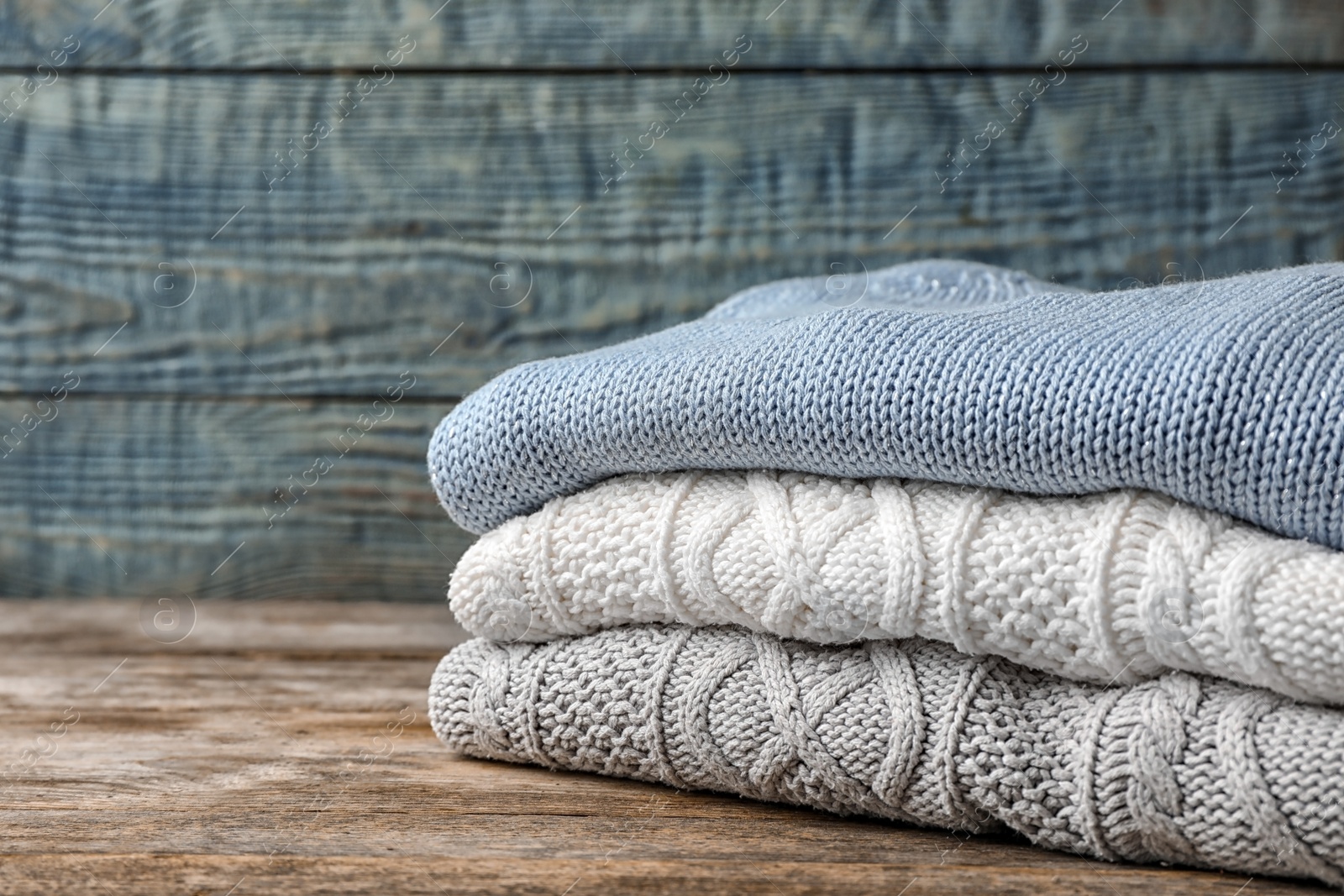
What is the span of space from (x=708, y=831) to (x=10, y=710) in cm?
45

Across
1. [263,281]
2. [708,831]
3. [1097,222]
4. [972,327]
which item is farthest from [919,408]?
[263,281]

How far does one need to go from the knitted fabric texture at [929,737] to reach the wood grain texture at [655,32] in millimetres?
512

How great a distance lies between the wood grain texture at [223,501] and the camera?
91cm

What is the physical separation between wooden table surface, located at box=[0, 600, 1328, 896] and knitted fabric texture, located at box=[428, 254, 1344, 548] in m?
0.13

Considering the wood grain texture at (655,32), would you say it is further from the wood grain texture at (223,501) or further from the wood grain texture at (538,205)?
the wood grain texture at (223,501)

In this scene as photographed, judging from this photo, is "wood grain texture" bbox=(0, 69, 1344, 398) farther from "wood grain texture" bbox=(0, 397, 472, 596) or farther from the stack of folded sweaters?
the stack of folded sweaters

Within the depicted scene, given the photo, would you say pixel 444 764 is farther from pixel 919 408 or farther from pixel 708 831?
pixel 919 408

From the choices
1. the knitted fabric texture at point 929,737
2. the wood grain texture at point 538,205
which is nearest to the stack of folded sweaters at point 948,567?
the knitted fabric texture at point 929,737

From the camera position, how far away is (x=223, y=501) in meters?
0.92

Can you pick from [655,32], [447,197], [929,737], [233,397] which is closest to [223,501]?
[233,397]

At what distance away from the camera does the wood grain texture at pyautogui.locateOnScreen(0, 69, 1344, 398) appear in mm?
828

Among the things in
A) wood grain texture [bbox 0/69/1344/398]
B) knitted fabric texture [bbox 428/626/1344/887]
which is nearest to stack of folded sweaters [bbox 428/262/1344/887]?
knitted fabric texture [bbox 428/626/1344/887]

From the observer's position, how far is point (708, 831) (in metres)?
0.46

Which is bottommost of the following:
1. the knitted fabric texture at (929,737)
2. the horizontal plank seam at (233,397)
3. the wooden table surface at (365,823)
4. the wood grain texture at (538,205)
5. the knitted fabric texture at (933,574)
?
the wooden table surface at (365,823)
